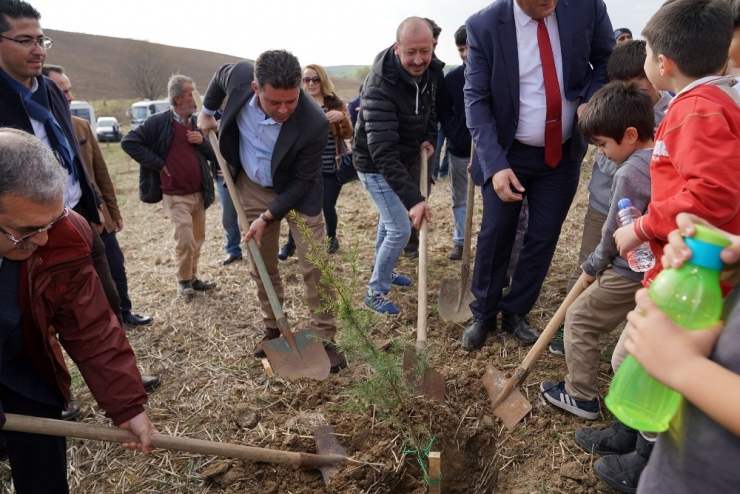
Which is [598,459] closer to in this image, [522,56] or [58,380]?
[522,56]

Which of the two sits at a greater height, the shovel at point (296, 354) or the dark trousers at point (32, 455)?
the dark trousers at point (32, 455)

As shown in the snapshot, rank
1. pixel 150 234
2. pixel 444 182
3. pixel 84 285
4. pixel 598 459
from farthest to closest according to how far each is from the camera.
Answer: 1. pixel 444 182
2. pixel 150 234
3. pixel 598 459
4. pixel 84 285

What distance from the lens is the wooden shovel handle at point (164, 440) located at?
69.7 inches

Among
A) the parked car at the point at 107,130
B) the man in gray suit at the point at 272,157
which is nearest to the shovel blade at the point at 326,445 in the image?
the man in gray suit at the point at 272,157

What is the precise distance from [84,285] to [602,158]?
125 inches

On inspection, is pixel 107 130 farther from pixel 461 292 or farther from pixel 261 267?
pixel 461 292

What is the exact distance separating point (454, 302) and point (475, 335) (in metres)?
0.52

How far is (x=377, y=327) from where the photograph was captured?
13.1 ft

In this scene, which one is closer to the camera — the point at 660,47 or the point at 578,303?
the point at 660,47

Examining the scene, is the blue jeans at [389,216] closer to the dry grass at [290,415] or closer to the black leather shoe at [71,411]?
the dry grass at [290,415]

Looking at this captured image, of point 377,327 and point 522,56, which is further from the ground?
point 522,56

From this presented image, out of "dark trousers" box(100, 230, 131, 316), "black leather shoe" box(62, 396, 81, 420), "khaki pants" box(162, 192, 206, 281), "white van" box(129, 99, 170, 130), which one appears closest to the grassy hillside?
"white van" box(129, 99, 170, 130)

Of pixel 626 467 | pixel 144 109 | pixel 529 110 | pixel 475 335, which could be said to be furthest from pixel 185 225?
pixel 144 109

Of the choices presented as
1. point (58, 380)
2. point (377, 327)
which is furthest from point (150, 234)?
point (58, 380)
